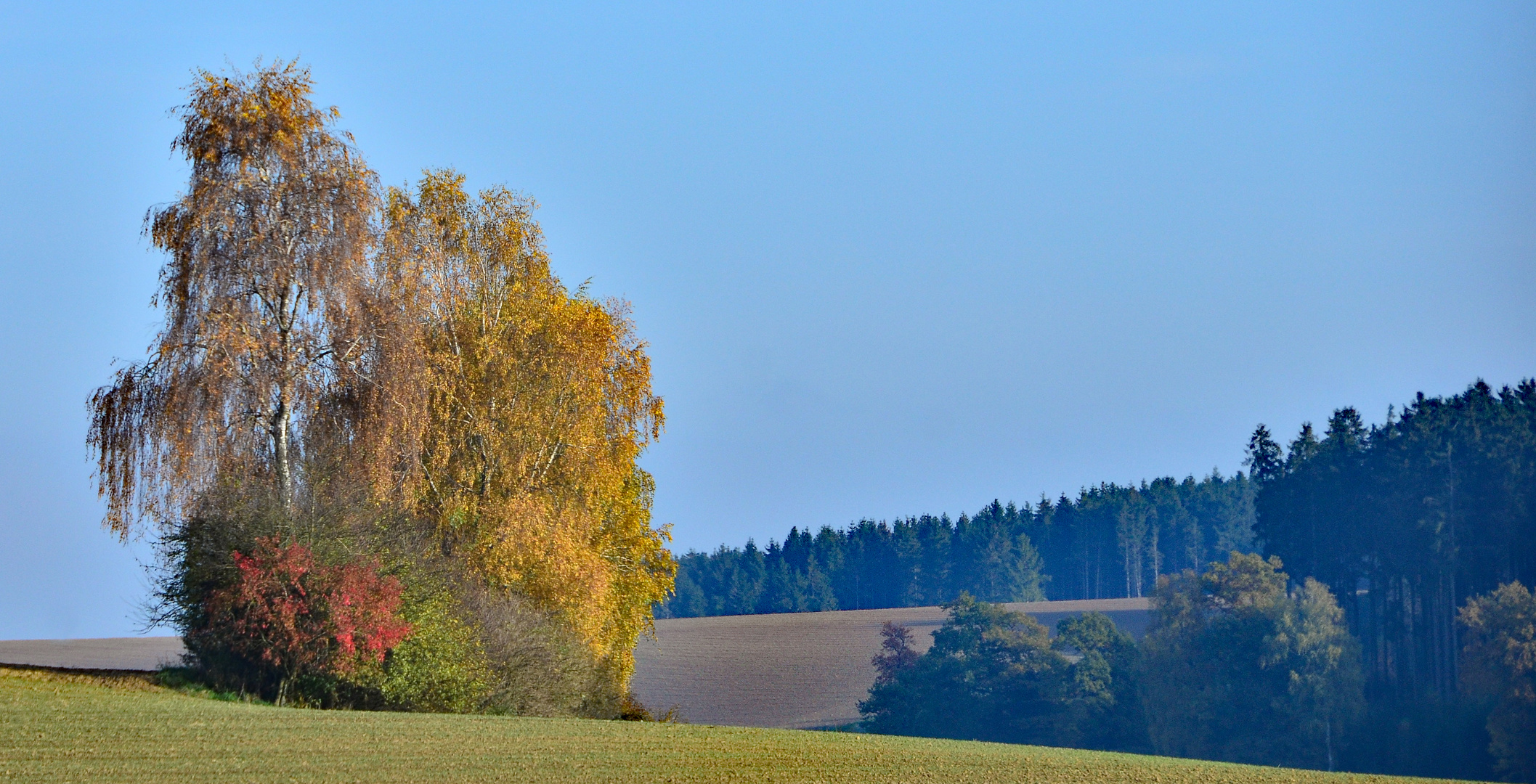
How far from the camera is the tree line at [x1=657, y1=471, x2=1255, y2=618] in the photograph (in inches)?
5556

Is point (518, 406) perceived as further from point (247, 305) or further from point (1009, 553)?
point (1009, 553)

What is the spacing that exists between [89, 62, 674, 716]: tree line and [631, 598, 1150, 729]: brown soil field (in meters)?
39.8

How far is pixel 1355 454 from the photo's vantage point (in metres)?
83.9

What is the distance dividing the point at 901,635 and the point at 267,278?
70.4 metres

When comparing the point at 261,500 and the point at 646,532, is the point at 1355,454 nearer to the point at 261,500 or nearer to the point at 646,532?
the point at 646,532

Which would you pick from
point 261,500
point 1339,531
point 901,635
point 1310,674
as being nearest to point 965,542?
point 901,635

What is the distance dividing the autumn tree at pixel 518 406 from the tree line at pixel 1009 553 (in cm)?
11041

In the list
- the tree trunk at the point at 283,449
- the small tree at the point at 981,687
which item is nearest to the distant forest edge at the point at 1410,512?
the small tree at the point at 981,687

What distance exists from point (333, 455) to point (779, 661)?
7417 centimetres

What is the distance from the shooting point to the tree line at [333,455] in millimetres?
25469

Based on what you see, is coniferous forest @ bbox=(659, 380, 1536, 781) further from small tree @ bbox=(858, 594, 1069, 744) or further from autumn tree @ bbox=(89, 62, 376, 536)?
autumn tree @ bbox=(89, 62, 376, 536)

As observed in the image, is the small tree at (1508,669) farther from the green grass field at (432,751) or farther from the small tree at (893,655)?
the green grass field at (432,751)

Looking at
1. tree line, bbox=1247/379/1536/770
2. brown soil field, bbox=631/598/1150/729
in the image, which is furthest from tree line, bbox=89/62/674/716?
tree line, bbox=1247/379/1536/770

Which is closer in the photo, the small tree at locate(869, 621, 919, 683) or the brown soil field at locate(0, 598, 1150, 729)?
the brown soil field at locate(0, 598, 1150, 729)
